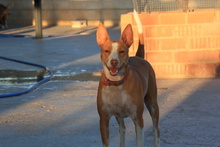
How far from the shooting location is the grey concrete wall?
24.7 metres

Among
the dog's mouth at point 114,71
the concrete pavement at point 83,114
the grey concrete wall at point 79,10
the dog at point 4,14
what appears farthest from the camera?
the grey concrete wall at point 79,10

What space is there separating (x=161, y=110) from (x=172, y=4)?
4.30m

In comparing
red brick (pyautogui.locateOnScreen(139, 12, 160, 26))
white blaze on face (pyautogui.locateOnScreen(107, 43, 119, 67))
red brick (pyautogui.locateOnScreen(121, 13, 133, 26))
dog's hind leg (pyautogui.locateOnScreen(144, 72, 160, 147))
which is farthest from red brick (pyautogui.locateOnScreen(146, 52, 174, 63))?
white blaze on face (pyautogui.locateOnScreen(107, 43, 119, 67))

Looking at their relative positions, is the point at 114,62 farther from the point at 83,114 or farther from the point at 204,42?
the point at 204,42

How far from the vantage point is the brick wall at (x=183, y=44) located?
1044cm

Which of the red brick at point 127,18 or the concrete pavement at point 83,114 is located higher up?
the red brick at point 127,18

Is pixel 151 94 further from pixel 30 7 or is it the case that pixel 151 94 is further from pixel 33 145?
pixel 30 7

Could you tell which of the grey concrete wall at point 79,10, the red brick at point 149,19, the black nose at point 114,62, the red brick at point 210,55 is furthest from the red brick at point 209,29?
the grey concrete wall at point 79,10

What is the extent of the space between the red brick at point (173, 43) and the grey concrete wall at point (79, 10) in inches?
560

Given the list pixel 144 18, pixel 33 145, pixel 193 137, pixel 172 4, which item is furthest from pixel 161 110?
pixel 172 4

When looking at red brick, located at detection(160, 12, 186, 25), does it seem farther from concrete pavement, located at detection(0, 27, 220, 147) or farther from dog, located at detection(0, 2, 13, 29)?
dog, located at detection(0, 2, 13, 29)

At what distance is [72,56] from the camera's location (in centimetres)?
1395

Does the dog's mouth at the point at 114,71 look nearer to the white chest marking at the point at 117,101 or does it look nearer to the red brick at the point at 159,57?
the white chest marking at the point at 117,101

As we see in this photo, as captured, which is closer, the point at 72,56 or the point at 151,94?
the point at 151,94
